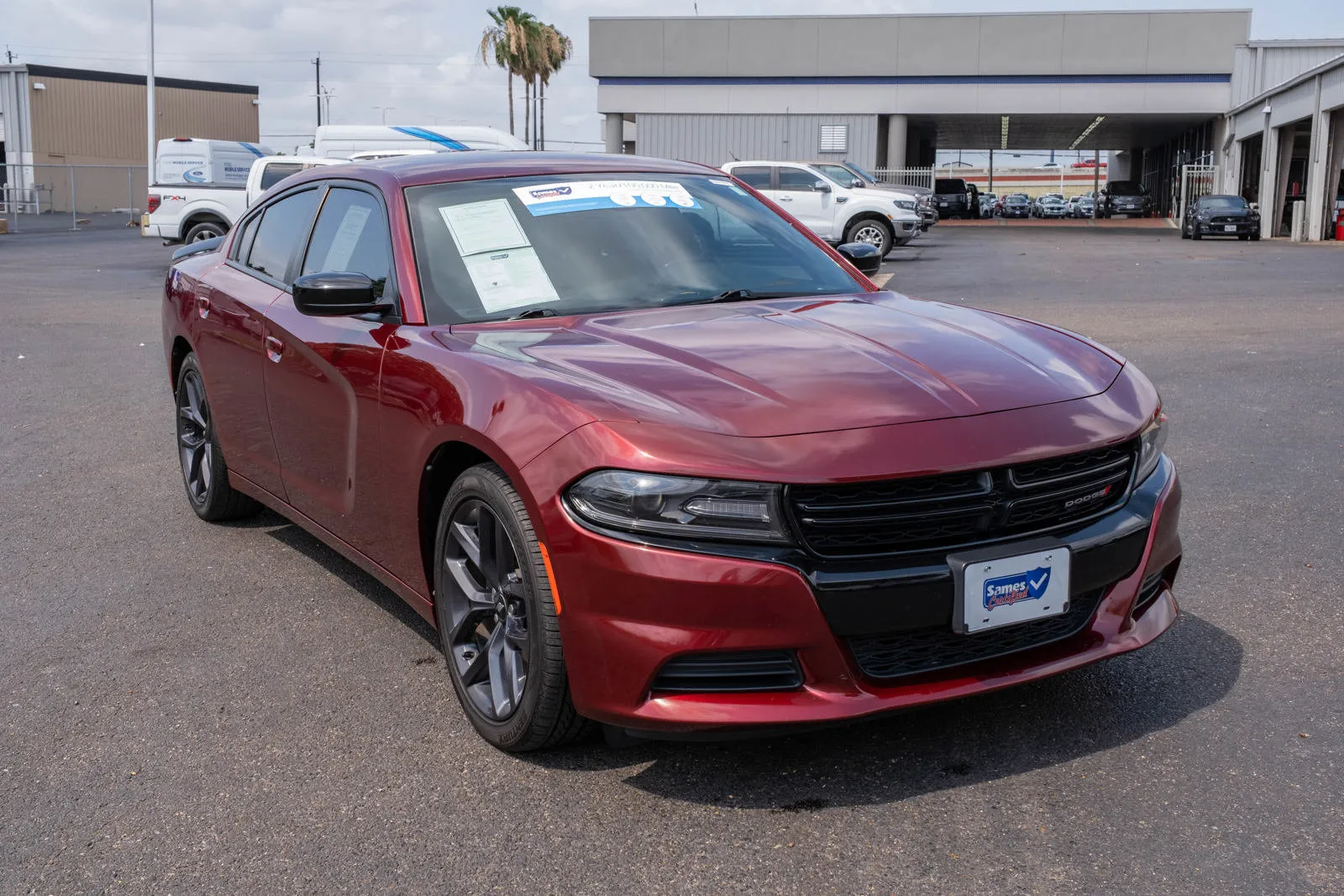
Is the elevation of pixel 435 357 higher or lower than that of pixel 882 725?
higher

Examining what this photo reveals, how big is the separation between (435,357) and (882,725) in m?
1.55

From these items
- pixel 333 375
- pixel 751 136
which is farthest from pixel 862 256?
pixel 751 136

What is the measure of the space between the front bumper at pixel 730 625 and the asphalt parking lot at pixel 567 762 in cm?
28

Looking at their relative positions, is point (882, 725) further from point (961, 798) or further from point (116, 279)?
point (116, 279)

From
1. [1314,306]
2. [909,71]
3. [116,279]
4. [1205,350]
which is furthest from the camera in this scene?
[909,71]

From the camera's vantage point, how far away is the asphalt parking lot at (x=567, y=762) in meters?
2.84

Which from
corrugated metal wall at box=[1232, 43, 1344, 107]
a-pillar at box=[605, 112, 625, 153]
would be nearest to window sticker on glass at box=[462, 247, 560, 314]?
corrugated metal wall at box=[1232, 43, 1344, 107]

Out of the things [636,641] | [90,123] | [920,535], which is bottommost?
[636,641]

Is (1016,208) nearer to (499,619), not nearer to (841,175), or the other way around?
(841,175)

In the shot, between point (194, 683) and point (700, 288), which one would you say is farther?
point (700, 288)

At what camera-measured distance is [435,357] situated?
12.0 ft

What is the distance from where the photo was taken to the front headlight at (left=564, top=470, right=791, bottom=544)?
288cm

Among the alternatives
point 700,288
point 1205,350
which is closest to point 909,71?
point 1205,350

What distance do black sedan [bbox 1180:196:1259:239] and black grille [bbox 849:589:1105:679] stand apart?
3427cm
